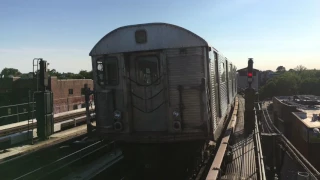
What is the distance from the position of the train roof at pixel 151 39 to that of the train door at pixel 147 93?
277 mm

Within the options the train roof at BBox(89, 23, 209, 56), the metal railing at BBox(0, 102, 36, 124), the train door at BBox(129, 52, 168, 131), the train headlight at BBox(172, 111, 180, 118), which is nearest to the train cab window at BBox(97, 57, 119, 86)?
the train roof at BBox(89, 23, 209, 56)

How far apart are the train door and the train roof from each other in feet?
0.91

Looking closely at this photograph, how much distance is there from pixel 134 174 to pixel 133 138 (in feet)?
4.89

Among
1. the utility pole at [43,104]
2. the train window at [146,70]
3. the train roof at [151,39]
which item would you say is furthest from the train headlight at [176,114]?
the utility pole at [43,104]

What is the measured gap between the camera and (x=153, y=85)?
759cm

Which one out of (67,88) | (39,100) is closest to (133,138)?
(39,100)

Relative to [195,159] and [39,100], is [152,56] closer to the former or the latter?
[195,159]

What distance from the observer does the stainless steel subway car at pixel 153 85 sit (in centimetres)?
721

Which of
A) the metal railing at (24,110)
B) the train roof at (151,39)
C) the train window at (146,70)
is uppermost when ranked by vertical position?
the train roof at (151,39)

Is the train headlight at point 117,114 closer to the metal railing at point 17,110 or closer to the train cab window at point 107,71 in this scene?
the train cab window at point 107,71

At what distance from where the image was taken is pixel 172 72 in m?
7.33

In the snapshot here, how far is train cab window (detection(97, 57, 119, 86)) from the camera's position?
308 inches

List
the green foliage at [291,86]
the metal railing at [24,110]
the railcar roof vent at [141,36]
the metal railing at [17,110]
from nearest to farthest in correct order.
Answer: the railcar roof vent at [141,36], the metal railing at [17,110], the metal railing at [24,110], the green foliage at [291,86]

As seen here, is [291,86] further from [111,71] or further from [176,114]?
[111,71]
